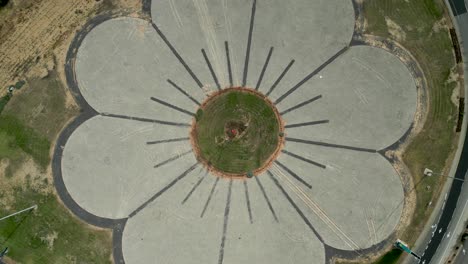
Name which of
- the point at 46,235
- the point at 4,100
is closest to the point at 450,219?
the point at 46,235

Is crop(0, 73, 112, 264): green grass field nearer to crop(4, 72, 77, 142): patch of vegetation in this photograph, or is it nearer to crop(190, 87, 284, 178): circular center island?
crop(4, 72, 77, 142): patch of vegetation

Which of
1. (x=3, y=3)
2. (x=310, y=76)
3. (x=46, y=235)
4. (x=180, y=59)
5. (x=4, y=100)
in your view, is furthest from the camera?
(x=310, y=76)

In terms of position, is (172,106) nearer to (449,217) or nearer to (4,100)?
(4,100)

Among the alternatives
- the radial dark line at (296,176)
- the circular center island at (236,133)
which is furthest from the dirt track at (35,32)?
the radial dark line at (296,176)

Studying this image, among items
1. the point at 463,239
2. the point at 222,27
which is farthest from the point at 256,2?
the point at 463,239

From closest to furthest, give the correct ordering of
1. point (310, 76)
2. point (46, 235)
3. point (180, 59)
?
1. point (46, 235)
2. point (180, 59)
3. point (310, 76)

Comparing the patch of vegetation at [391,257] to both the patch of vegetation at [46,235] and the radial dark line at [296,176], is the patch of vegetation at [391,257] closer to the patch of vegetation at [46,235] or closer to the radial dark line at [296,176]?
the radial dark line at [296,176]

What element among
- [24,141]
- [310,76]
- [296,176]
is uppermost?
[310,76]

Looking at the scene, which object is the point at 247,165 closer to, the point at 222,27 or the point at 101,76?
the point at 222,27
